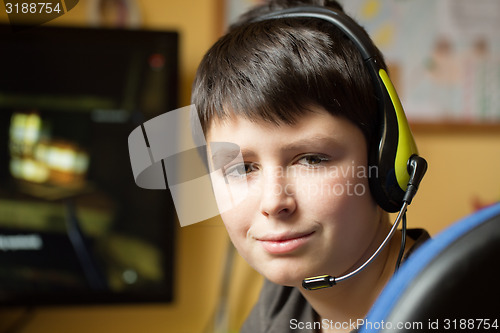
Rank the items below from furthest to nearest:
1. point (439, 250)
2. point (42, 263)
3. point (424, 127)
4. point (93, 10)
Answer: point (424, 127) → point (93, 10) → point (42, 263) → point (439, 250)

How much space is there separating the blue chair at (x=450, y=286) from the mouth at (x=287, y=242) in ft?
0.88

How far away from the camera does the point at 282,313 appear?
710mm

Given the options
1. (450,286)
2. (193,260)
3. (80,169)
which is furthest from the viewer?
(193,260)

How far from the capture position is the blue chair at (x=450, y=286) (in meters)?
0.23

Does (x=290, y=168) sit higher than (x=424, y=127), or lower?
higher

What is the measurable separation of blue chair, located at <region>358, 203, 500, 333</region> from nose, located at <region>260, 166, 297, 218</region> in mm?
257

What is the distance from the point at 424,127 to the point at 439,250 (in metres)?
Answer: 1.36

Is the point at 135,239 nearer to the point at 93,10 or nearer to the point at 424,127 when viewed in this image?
the point at 93,10

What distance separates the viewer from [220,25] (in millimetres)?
1441

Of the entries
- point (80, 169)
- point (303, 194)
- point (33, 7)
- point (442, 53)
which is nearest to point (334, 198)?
point (303, 194)

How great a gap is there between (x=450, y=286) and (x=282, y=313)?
0.51 meters

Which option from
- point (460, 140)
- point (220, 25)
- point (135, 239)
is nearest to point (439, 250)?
point (135, 239)

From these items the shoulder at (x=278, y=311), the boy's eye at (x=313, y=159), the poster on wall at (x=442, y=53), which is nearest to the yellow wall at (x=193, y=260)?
the poster on wall at (x=442, y=53)

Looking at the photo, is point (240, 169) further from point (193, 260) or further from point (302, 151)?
point (193, 260)
